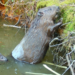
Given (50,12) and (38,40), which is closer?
(38,40)

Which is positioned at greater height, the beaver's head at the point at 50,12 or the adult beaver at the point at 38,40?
the beaver's head at the point at 50,12

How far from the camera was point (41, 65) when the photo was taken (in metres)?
3.53

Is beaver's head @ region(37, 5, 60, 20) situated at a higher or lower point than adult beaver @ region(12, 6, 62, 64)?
higher

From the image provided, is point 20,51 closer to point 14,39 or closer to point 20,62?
point 20,62

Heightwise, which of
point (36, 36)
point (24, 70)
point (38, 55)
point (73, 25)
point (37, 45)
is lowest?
point (24, 70)

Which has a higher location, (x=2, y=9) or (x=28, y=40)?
(x=2, y=9)

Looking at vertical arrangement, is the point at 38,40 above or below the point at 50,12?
below

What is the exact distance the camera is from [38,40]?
3.52m

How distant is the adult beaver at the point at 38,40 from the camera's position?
3.52 metres

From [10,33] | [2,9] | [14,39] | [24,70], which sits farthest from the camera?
[2,9]

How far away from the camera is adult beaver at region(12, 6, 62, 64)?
3.52m

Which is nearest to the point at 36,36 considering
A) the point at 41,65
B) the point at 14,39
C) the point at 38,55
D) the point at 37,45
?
the point at 37,45

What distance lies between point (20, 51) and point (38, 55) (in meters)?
0.51

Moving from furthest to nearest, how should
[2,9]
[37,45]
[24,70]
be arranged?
[2,9] < [37,45] < [24,70]
